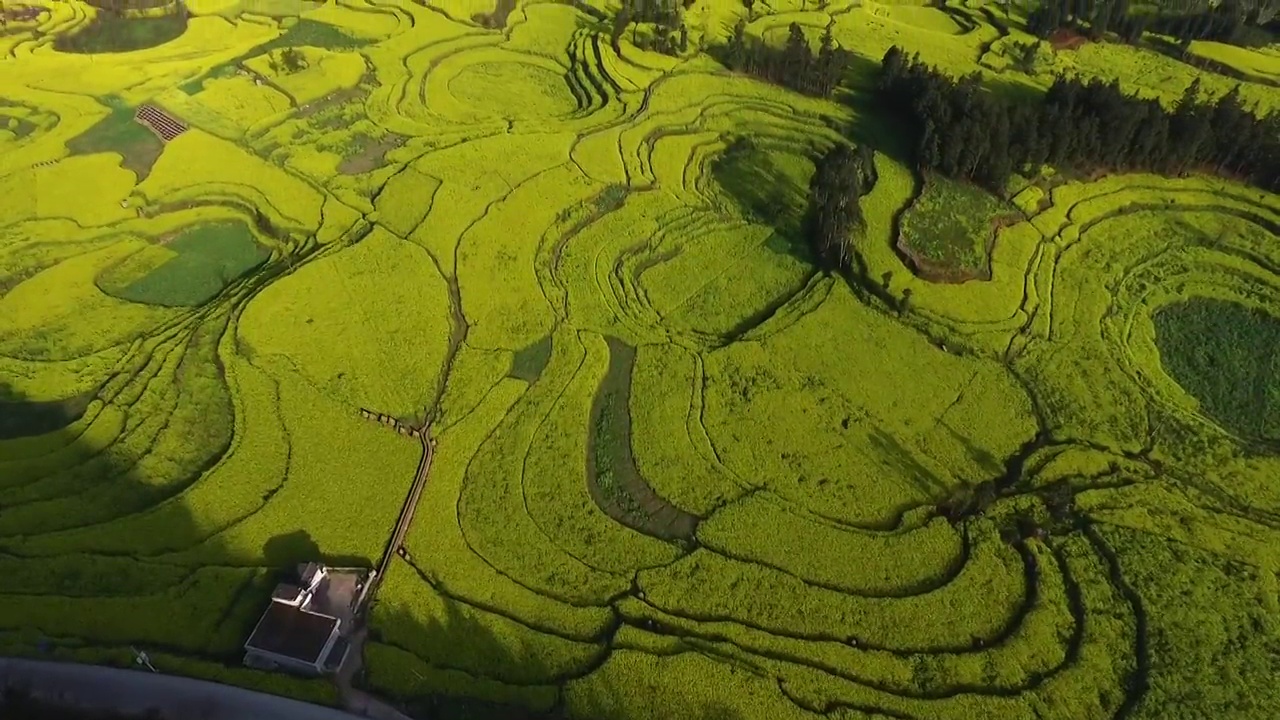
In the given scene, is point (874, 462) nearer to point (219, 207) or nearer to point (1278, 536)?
point (1278, 536)

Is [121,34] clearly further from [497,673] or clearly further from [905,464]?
[905,464]

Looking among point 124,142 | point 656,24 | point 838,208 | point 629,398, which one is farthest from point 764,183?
point 124,142

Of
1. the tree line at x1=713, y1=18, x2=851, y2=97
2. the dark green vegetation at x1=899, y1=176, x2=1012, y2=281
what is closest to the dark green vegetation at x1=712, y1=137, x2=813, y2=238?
the dark green vegetation at x1=899, y1=176, x2=1012, y2=281

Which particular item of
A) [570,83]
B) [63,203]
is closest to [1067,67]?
[570,83]

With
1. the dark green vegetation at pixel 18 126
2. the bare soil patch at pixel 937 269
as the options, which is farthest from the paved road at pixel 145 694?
the dark green vegetation at pixel 18 126

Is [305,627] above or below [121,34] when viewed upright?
below

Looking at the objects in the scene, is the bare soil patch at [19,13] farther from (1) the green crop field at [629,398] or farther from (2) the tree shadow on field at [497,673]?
(2) the tree shadow on field at [497,673]
